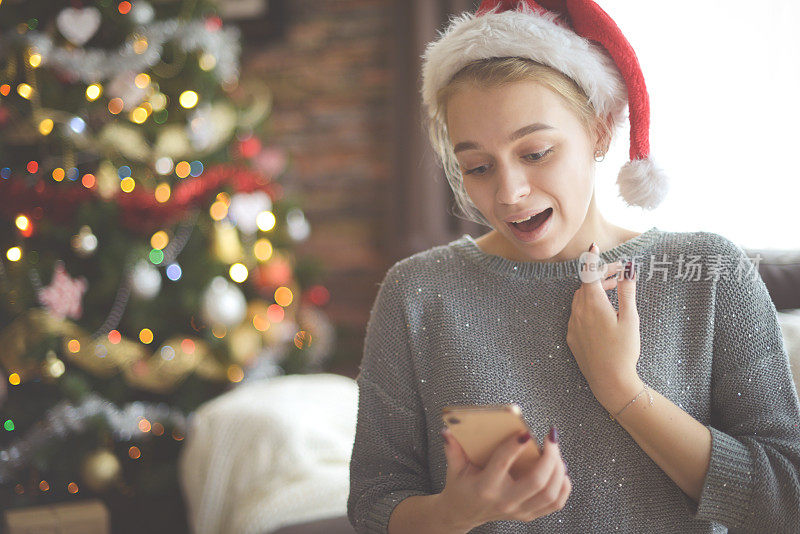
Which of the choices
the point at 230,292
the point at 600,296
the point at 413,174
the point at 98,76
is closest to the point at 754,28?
the point at 413,174

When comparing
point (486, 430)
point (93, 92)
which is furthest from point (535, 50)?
point (93, 92)

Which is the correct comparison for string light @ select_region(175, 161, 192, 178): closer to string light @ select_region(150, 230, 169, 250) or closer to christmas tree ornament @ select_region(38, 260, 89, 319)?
string light @ select_region(150, 230, 169, 250)

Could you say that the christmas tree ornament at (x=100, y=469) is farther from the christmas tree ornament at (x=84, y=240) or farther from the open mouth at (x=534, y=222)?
the open mouth at (x=534, y=222)

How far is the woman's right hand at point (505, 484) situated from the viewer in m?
0.75

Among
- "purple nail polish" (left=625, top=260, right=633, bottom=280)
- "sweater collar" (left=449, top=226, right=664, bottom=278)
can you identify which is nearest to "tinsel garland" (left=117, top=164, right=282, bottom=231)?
"sweater collar" (left=449, top=226, right=664, bottom=278)

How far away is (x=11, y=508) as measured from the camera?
221 centimetres

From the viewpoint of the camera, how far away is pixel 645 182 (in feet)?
3.36

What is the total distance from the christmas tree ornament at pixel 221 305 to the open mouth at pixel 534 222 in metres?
1.59

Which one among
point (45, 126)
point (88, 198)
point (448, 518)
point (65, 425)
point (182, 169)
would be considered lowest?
point (65, 425)

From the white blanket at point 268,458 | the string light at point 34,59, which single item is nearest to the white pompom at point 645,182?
the white blanket at point 268,458

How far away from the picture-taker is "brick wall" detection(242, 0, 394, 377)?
3.22 meters

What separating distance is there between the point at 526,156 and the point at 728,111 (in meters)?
1.55

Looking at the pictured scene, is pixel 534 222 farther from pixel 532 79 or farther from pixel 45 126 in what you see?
pixel 45 126

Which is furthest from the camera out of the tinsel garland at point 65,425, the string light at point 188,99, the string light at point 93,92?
the string light at point 188,99
